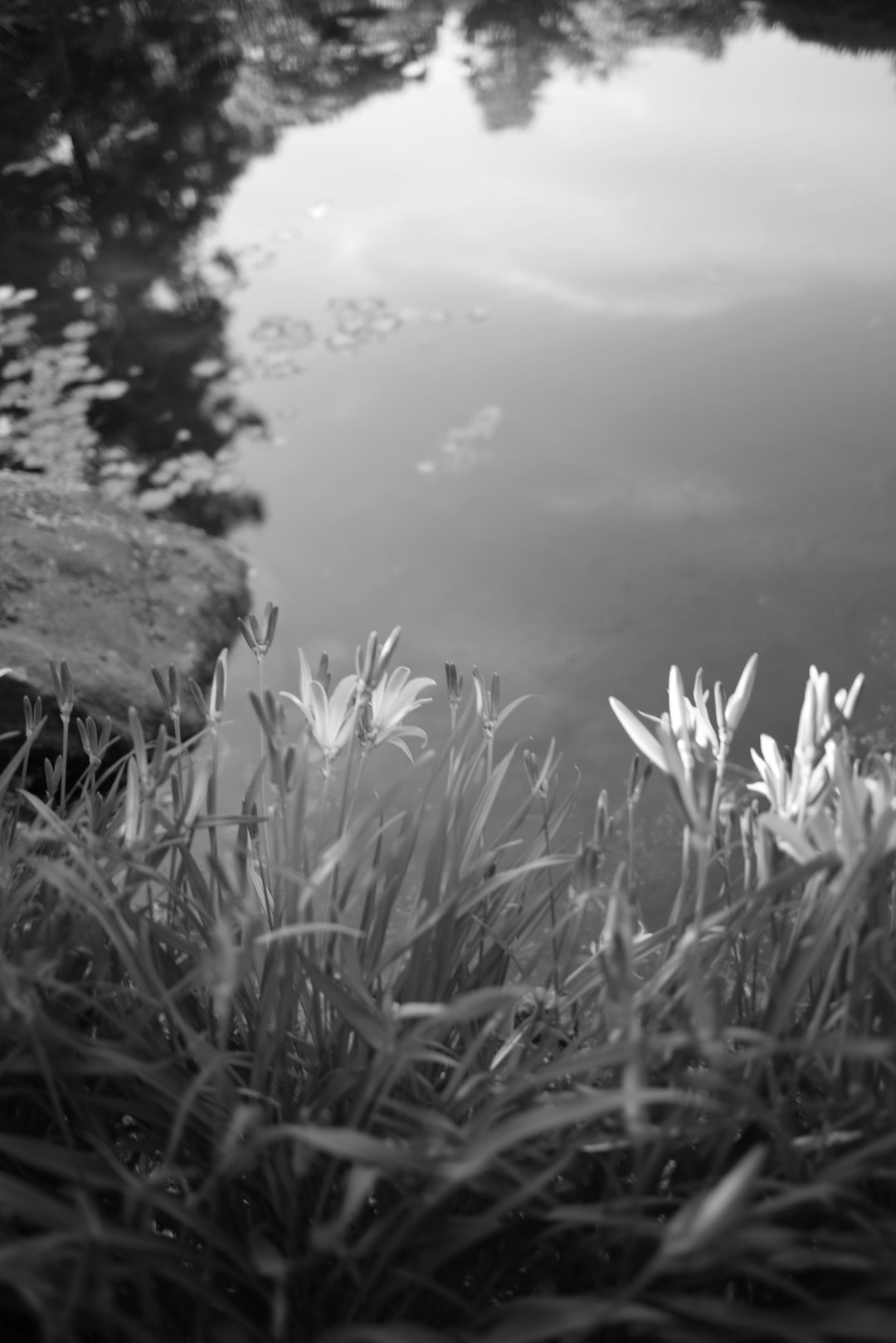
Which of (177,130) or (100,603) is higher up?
(177,130)

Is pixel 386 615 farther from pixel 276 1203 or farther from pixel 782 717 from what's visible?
pixel 276 1203

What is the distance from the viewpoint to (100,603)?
9.39ft

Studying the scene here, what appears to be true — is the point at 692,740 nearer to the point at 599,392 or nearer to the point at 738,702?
the point at 738,702

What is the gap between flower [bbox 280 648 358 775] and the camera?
4.38 feet

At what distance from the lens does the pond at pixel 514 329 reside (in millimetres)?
3141

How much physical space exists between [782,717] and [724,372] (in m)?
1.78

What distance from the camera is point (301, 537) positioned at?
11.8ft

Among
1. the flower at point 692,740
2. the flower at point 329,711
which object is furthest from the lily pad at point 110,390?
the flower at point 692,740

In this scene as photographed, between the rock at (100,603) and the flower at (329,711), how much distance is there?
119 centimetres

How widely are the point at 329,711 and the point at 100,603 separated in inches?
67.1

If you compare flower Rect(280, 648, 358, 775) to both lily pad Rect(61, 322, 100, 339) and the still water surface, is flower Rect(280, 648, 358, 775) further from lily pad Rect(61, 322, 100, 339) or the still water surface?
lily pad Rect(61, 322, 100, 339)

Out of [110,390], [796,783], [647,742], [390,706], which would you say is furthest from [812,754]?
[110,390]

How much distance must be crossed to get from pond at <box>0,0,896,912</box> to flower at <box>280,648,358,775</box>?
0.84 metres

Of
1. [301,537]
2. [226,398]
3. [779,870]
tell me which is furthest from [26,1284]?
[226,398]
